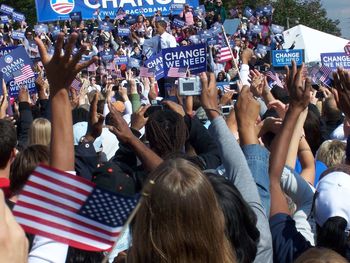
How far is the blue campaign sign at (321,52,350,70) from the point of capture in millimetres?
12164

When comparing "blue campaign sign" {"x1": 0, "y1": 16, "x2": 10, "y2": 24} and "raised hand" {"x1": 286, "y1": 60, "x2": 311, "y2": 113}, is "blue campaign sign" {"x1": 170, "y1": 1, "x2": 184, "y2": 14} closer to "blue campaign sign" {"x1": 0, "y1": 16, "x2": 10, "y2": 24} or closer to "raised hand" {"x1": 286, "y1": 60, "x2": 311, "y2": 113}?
"blue campaign sign" {"x1": 0, "y1": 16, "x2": 10, "y2": 24}

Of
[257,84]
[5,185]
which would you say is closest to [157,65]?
[257,84]

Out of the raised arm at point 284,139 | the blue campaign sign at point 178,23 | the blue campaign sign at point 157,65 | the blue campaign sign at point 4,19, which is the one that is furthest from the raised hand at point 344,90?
the blue campaign sign at point 4,19

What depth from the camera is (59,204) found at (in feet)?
7.50

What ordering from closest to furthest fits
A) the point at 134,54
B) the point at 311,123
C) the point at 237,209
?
the point at 237,209
the point at 311,123
the point at 134,54

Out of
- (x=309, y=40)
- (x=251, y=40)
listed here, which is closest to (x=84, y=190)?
(x=251, y=40)

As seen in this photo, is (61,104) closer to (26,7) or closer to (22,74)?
(22,74)

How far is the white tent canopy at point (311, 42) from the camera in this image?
28953 mm

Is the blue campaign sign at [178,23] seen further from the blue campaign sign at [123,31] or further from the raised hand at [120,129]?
the raised hand at [120,129]

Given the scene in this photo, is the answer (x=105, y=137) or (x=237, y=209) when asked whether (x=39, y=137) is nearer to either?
(x=105, y=137)

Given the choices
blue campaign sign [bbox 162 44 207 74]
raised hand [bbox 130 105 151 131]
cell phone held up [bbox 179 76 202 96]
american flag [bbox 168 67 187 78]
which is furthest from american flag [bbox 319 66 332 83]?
raised hand [bbox 130 105 151 131]

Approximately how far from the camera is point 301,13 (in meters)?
56.0

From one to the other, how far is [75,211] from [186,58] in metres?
8.79

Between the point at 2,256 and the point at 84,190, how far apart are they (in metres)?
0.48
